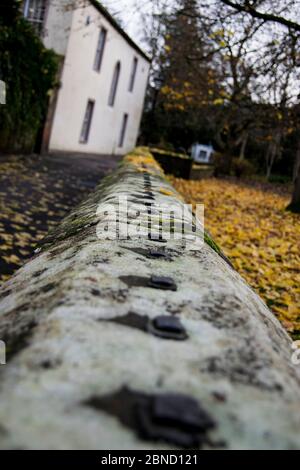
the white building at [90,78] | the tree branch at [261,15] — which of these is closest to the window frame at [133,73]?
the white building at [90,78]

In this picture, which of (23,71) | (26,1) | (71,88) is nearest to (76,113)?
(71,88)

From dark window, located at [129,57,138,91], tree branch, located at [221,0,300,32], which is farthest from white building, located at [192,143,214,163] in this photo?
tree branch, located at [221,0,300,32]

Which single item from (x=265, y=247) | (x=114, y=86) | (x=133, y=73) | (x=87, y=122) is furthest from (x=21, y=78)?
(x=133, y=73)

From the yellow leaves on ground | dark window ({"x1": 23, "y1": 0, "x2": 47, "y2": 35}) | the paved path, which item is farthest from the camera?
dark window ({"x1": 23, "y1": 0, "x2": 47, "y2": 35})

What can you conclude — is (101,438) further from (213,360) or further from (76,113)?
(76,113)

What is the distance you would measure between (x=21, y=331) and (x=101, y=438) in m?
0.47

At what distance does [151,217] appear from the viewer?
9.41 feet

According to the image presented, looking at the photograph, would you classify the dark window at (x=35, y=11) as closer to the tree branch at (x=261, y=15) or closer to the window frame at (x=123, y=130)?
the window frame at (x=123, y=130)

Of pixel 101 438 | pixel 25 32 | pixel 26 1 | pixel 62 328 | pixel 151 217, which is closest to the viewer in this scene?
pixel 101 438

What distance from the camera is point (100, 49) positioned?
19.4 meters

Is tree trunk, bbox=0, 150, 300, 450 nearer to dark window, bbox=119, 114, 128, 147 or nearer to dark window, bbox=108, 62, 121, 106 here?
dark window, bbox=108, 62, 121, 106

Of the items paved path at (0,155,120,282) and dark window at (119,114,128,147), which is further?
dark window at (119,114,128,147)

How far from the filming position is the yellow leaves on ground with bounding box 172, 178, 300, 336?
4457 millimetres

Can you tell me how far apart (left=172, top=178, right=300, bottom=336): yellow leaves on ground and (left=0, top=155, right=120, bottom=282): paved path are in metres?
2.60
